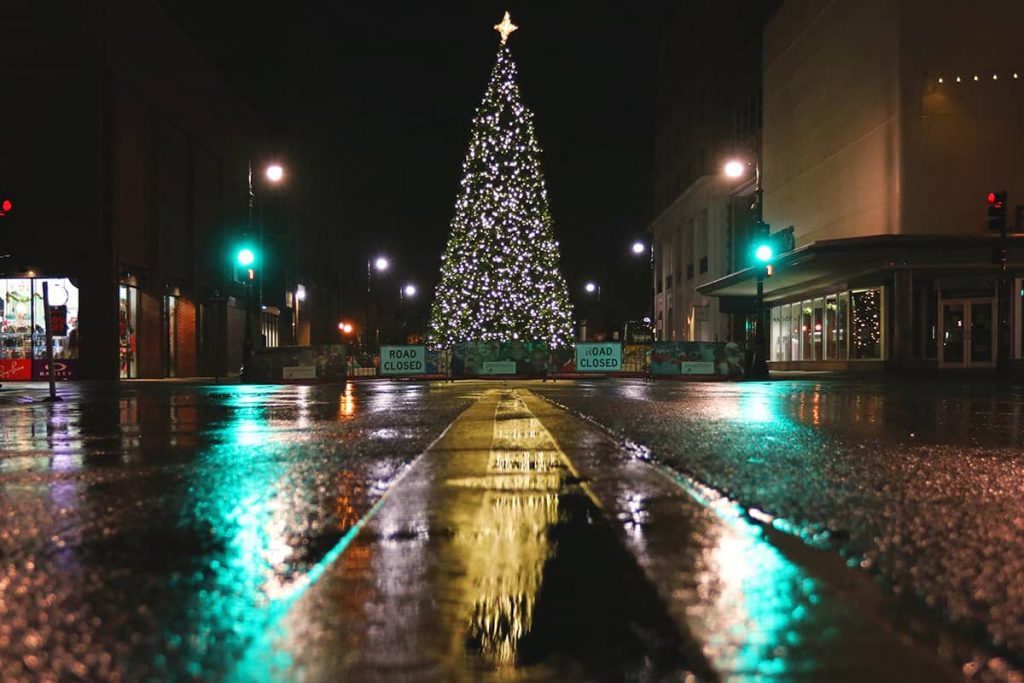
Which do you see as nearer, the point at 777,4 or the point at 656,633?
the point at 656,633

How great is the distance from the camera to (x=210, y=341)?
1709 inches

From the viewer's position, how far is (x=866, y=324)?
36281 millimetres

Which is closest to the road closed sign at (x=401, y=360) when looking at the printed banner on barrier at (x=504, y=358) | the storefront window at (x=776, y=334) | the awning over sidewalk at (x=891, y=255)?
the printed banner on barrier at (x=504, y=358)

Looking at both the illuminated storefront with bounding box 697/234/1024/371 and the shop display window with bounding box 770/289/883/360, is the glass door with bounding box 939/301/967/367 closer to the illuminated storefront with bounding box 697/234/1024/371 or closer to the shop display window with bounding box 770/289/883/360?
the illuminated storefront with bounding box 697/234/1024/371

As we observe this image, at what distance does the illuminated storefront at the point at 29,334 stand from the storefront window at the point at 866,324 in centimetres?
3113

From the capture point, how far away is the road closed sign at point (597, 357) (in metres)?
33.8

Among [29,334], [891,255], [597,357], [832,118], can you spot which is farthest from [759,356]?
[29,334]

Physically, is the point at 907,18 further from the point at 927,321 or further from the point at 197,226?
the point at 197,226

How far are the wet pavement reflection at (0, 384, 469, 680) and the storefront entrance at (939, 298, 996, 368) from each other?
29563 millimetres

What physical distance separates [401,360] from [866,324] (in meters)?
19.4

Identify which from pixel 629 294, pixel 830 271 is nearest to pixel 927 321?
pixel 830 271

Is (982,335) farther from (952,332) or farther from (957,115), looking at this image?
(957,115)

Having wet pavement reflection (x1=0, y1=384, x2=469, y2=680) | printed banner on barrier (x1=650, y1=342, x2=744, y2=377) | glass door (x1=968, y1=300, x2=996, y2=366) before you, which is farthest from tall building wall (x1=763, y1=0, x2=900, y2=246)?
wet pavement reflection (x1=0, y1=384, x2=469, y2=680)

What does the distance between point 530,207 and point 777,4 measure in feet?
61.4
